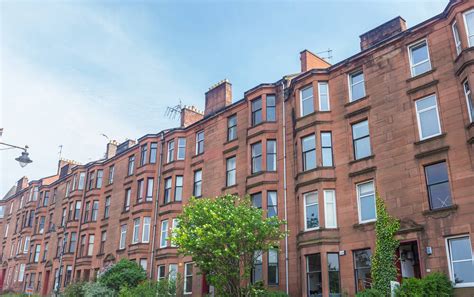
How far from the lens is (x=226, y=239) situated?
22.7 m

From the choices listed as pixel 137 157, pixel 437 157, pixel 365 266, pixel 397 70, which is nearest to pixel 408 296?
pixel 365 266

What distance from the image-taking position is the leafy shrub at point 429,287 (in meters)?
18.6

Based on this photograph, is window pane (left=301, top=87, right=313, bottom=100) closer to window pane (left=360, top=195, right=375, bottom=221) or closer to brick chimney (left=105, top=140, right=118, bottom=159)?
window pane (left=360, top=195, right=375, bottom=221)

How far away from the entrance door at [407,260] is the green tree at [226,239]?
19.5 ft

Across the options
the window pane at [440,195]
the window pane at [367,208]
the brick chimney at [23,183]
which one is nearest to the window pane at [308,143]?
the window pane at [367,208]

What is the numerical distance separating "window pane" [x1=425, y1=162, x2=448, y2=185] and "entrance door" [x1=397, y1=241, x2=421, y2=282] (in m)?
3.18

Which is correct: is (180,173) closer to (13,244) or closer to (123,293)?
(123,293)

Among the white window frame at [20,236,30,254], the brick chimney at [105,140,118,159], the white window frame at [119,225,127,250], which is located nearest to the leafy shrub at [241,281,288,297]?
the white window frame at [119,225,127,250]

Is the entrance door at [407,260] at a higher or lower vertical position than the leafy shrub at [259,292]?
higher

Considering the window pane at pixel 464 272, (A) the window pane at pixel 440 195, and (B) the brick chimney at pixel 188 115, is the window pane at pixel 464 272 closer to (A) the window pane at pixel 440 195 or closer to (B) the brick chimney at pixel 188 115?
(A) the window pane at pixel 440 195

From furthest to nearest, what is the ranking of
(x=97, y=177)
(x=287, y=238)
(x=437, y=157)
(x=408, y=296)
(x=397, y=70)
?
(x=97, y=177) < (x=287, y=238) < (x=397, y=70) < (x=437, y=157) < (x=408, y=296)

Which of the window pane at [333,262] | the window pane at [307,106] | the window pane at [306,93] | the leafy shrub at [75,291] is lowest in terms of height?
the leafy shrub at [75,291]

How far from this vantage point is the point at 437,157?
69.4 feet

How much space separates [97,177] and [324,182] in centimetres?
2854
